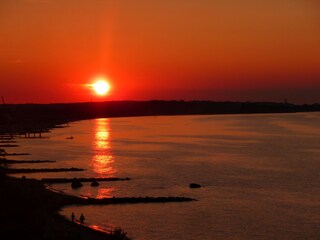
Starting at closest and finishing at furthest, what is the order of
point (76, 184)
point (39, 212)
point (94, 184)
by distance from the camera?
point (39, 212), point (76, 184), point (94, 184)

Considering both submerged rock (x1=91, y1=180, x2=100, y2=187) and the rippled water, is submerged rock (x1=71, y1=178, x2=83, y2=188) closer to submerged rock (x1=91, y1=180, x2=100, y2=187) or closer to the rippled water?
the rippled water

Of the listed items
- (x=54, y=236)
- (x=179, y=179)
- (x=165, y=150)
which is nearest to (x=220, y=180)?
(x=179, y=179)

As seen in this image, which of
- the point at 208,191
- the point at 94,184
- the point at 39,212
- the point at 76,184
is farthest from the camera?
the point at 94,184

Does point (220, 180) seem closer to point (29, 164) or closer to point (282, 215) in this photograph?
point (282, 215)

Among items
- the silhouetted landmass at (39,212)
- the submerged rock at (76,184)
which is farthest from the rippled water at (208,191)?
the silhouetted landmass at (39,212)

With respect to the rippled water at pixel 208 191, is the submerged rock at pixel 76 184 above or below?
above

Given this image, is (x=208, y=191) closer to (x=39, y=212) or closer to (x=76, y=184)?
(x=76, y=184)

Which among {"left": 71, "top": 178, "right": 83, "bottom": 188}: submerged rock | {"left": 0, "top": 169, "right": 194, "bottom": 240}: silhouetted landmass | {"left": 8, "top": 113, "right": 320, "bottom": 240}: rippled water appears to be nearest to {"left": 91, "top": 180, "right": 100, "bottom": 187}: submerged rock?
{"left": 8, "top": 113, "right": 320, "bottom": 240}: rippled water

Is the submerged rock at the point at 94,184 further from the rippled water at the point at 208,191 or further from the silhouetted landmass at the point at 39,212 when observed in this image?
the silhouetted landmass at the point at 39,212

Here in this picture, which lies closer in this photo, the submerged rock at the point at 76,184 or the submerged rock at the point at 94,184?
the submerged rock at the point at 76,184

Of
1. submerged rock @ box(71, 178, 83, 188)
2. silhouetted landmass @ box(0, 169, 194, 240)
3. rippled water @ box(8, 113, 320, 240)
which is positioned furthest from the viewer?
submerged rock @ box(71, 178, 83, 188)

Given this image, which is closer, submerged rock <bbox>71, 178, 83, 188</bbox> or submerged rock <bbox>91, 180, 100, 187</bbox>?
submerged rock <bbox>71, 178, 83, 188</bbox>

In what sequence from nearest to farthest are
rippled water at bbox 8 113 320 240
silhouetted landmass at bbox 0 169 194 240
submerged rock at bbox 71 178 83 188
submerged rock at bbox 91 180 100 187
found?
silhouetted landmass at bbox 0 169 194 240 < rippled water at bbox 8 113 320 240 < submerged rock at bbox 71 178 83 188 < submerged rock at bbox 91 180 100 187

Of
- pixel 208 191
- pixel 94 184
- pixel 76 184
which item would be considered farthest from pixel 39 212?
pixel 208 191
